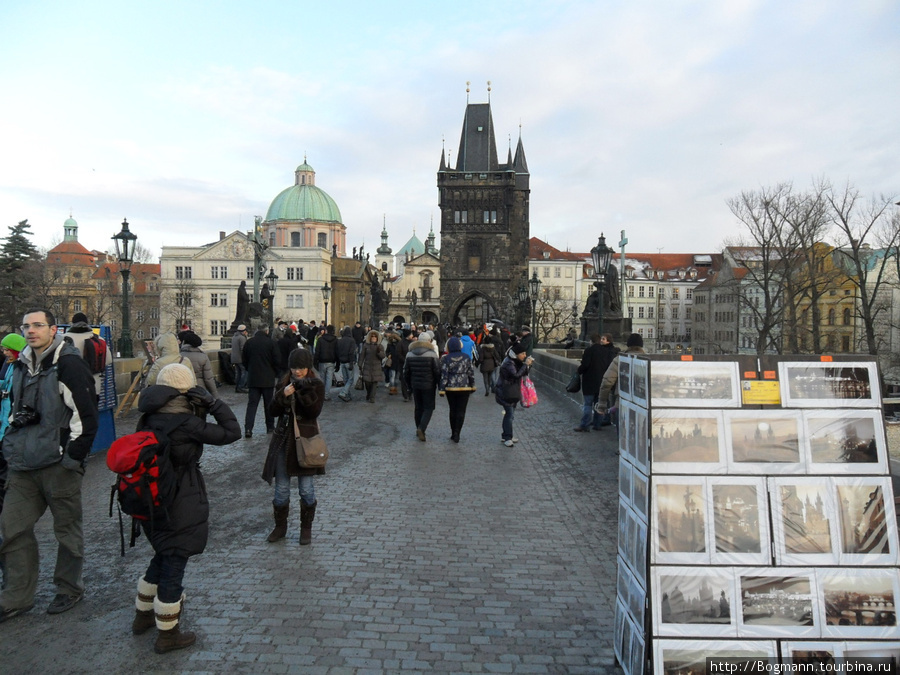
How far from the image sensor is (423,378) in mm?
A: 10781

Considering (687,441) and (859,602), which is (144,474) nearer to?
(687,441)

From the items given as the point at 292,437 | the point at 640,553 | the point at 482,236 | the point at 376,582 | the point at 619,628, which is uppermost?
the point at 482,236

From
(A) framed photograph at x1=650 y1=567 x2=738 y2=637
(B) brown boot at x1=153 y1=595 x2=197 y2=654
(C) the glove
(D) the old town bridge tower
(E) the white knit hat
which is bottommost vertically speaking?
(B) brown boot at x1=153 y1=595 x2=197 y2=654

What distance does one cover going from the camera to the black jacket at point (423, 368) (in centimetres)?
1077

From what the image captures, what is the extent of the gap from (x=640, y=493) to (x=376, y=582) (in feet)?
7.90

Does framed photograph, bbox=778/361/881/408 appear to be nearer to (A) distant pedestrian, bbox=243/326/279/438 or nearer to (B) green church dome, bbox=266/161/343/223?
(A) distant pedestrian, bbox=243/326/279/438

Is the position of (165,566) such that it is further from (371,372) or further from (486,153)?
(486,153)

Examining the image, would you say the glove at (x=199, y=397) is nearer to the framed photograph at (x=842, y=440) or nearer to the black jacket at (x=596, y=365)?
the framed photograph at (x=842, y=440)

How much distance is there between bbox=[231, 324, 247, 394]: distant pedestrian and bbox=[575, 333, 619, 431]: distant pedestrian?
7.81 meters

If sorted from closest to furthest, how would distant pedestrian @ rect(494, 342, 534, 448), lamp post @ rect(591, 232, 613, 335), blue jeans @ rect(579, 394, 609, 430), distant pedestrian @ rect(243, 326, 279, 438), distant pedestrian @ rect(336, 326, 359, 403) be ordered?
1. distant pedestrian @ rect(494, 342, 534, 448)
2. distant pedestrian @ rect(243, 326, 279, 438)
3. blue jeans @ rect(579, 394, 609, 430)
4. distant pedestrian @ rect(336, 326, 359, 403)
5. lamp post @ rect(591, 232, 613, 335)

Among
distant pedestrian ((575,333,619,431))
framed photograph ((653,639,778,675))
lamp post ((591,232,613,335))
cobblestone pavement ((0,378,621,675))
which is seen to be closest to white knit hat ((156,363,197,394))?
cobblestone pavement ((0,378,621,675))

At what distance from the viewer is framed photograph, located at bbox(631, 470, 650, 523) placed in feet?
10.3

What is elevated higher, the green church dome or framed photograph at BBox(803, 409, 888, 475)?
the green church dome

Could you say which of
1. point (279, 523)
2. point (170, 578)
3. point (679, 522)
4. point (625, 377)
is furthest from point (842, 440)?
point (279, 523)
